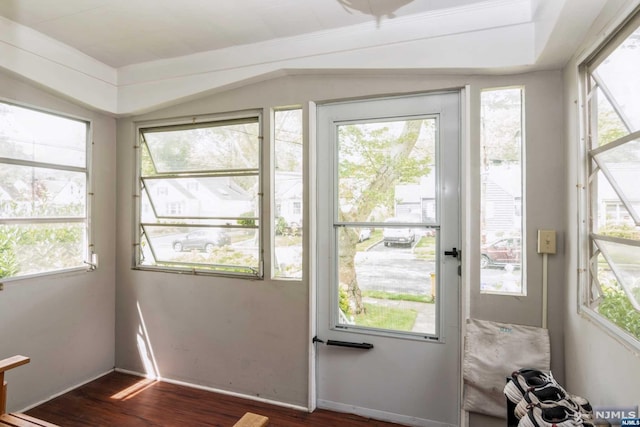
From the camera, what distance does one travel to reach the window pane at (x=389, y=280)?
2.18 meters

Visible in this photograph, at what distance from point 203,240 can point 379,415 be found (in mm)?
1893

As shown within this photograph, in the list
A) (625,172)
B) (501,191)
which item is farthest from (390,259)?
(625,172)

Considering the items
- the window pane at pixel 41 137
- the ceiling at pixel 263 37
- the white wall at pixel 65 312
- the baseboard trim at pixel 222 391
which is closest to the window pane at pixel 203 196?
the white wall at pixel 65 312

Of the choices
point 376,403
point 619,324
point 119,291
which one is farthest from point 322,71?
point 119,291

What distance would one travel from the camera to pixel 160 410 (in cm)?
237

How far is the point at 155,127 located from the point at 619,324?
3.37 m

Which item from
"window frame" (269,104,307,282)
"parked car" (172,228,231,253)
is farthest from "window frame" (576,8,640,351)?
"parked car" (172,228,231,253)

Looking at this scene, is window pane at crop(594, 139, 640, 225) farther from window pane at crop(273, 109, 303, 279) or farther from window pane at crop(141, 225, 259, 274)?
window pane at crop(141, 225, 259, 274)

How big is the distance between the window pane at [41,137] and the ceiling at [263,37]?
0.85 feet

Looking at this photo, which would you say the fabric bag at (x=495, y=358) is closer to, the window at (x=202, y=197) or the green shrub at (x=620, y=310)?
the green shrub at (x=620, y=310)

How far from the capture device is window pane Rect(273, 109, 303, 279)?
2465mm

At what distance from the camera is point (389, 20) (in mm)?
2080

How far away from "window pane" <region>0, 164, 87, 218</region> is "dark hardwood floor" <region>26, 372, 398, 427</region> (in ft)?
4.68

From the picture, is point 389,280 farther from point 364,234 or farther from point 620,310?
point 620,310
